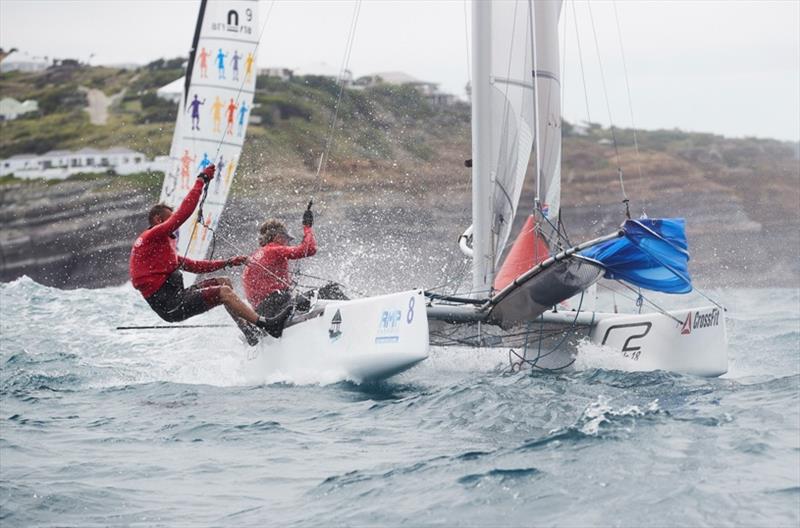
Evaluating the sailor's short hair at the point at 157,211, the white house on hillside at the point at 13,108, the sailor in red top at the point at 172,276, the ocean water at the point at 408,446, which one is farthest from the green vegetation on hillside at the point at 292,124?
the ocean water at the point at 408,446

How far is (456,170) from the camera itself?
30.4 meters

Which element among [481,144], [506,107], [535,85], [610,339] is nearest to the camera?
[610,339]

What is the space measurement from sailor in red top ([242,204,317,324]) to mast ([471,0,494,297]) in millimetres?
1180

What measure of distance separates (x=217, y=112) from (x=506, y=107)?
3204 mm

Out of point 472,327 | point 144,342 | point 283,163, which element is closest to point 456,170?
point 283,163

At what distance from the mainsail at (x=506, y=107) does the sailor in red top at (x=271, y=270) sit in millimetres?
1274

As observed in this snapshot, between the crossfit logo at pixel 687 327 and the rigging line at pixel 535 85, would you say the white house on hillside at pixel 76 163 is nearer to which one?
the rigging line at pixel 535 85

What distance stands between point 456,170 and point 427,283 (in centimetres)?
1198

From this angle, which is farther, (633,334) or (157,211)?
(633,334)

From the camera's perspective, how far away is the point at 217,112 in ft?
34.6

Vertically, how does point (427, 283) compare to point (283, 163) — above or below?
below

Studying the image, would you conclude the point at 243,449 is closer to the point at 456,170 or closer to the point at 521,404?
the point at 521,404

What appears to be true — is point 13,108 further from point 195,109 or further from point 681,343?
point 681,343

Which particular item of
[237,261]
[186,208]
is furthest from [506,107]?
[186,208]
